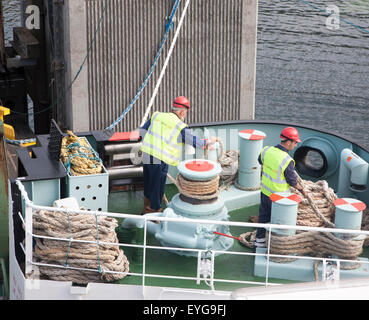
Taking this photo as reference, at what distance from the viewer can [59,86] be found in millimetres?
10961

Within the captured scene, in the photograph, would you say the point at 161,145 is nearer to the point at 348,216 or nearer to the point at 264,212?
the point at 264,212

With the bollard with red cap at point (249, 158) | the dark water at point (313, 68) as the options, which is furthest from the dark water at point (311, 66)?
the bollard with red cap at point (249, 158)

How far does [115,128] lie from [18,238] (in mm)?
4097

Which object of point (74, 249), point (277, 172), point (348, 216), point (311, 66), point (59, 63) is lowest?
point (311, 66)

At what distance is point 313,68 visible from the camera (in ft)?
86.2

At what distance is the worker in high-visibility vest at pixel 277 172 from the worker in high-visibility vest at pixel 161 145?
895 mm

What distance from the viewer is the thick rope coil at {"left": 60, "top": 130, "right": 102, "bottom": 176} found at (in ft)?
26.3

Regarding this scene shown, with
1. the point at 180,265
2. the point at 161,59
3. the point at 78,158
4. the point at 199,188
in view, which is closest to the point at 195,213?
the point at 199,188

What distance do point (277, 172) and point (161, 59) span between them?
12.4 feet

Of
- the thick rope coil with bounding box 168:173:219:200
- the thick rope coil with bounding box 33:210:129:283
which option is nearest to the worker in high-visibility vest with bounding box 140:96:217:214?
the thick rope coil with bounding box 168:173:219:200

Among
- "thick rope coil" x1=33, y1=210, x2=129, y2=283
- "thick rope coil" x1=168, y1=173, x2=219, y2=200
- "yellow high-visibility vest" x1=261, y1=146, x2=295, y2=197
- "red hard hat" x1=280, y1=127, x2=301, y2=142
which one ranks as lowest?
"thick rope coil" x1=33, y1=210, x2=129, y2=283

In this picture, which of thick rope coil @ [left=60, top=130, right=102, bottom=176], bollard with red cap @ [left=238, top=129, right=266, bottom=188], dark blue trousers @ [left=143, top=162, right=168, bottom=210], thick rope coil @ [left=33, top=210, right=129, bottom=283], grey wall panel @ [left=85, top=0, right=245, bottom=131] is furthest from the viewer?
grey wall panel @ [left=85, top=0, right=245, bottom=131]

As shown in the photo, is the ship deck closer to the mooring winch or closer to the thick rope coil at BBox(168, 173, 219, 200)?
the mooring winch

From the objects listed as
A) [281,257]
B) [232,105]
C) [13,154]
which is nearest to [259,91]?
[232,105]
